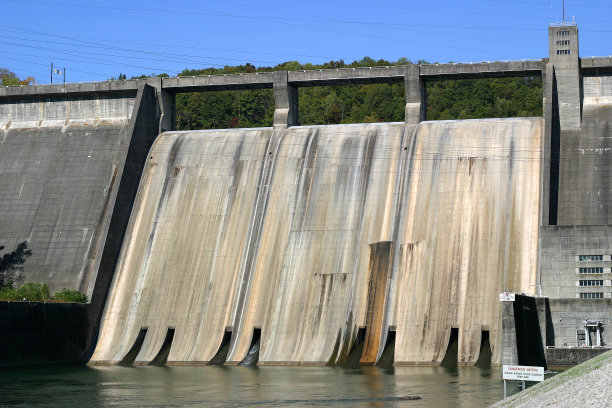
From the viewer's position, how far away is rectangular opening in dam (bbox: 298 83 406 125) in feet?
300

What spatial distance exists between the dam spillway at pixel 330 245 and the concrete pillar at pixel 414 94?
577mm

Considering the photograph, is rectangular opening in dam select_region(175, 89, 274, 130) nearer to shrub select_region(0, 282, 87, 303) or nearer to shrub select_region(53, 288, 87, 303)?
shrub select_region(0, 282, 87, 303)

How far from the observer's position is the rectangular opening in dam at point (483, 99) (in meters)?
89.9

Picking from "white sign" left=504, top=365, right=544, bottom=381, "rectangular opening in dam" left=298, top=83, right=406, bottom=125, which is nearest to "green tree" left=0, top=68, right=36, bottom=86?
"rectangular opening in dam" left=298, top=83, right=406, bottom=125

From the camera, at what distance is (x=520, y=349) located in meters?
30.8

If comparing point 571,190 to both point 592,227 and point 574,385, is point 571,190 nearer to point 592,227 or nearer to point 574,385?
point 592,227

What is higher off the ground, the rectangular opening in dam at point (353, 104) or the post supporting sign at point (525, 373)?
the rectangular opening in dam at point (353, 104)

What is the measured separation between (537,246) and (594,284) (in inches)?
144

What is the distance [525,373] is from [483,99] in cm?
7893

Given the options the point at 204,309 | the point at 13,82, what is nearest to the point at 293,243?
the point at 204,309

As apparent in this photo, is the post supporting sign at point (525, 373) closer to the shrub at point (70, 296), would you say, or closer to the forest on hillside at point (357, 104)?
the shrub at point (70, 296)

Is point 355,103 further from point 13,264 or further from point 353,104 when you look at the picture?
point 13,264

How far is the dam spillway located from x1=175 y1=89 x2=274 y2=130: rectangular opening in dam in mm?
51542

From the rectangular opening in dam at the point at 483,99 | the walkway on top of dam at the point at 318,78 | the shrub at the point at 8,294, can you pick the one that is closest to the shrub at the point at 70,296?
the shrub at the point at 8,294
